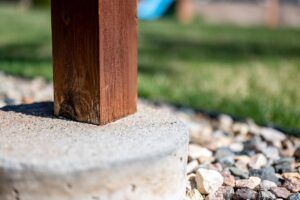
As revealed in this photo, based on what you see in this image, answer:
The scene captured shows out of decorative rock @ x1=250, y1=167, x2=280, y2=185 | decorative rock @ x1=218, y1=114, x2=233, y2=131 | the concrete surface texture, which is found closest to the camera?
the concrete surface texture

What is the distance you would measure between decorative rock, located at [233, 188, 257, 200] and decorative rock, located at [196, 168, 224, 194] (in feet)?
0.31

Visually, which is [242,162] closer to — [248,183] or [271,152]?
[271,152]

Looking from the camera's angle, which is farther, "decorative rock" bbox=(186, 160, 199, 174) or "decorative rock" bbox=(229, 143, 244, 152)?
"decorative rock" bbox=(229, 143, 244, 152)

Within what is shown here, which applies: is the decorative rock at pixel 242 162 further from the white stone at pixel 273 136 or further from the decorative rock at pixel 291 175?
the white stone at pixel 273 136

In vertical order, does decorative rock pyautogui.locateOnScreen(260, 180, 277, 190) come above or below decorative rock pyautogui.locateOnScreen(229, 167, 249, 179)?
above

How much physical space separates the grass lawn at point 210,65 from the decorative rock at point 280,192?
5.90 feet

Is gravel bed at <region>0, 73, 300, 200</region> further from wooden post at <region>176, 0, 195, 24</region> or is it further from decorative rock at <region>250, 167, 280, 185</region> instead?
wooden post at <region>176, 0, 195, 24</region>

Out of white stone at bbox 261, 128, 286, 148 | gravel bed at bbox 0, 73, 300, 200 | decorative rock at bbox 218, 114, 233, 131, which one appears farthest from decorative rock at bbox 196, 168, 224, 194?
decorative rock at bbox 218, 114, 233, 131

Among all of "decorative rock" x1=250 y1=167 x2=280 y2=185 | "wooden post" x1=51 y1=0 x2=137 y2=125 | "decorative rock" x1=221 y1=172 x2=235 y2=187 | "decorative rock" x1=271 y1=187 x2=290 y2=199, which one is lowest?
"decorative rock" x1=250 y1=167 x2=280 y2=185

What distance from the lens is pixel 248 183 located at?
2764mm

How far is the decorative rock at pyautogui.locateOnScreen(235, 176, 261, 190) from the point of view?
274cm

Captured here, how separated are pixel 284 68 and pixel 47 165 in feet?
18.8

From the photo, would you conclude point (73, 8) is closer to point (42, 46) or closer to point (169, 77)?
point (169, 77)

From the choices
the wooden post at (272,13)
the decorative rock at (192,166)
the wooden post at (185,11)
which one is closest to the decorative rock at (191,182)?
the decorative rock at (192,166)
